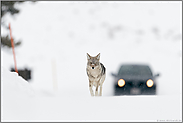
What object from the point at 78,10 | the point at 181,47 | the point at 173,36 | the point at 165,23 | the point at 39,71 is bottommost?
the point at 39,71

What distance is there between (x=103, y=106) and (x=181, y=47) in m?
30.8

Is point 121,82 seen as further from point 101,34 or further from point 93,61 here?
point 101,34

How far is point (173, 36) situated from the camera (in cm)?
3534

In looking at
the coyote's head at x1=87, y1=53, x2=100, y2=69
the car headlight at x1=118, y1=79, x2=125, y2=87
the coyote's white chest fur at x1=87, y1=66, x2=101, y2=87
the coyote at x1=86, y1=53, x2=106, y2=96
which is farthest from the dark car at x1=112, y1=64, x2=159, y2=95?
the coyote's head at x1=87, y1=53, x2=100, y2=69

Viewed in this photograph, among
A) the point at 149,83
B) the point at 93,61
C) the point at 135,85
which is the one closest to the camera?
the point at 93,61

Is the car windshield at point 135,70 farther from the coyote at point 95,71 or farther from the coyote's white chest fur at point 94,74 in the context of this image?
the coyote's white chest fur at point 94,74

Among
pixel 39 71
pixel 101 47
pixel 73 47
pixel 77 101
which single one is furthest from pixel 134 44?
pixel 77 101

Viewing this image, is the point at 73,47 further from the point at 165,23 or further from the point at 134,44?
the point at 165,23

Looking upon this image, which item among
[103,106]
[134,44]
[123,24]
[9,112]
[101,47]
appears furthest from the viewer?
[123,24]

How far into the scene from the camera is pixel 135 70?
7621 millimetres

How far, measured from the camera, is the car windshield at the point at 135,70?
295 inches

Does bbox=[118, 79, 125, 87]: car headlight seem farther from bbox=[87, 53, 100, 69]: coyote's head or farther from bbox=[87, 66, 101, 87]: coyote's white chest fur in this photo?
bbox=[87, 53, 100, 69]: coyote's head

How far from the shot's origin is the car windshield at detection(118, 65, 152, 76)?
7482mm

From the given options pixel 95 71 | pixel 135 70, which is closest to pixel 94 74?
pixel 95 71
